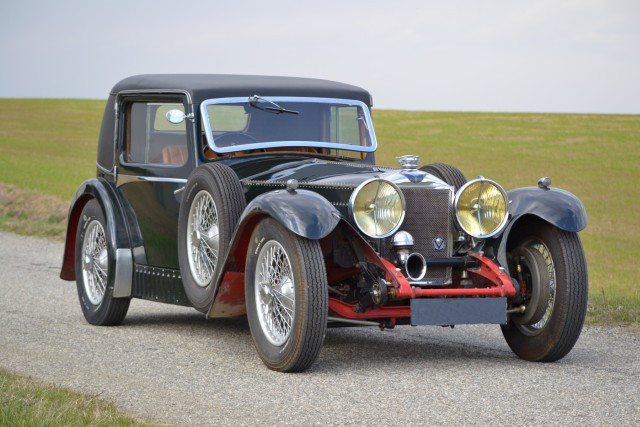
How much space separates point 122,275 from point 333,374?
2615 mm

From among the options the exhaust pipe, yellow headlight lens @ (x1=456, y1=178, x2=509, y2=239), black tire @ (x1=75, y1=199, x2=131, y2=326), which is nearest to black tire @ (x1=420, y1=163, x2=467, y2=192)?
yellow headlight lens @ (x1=456, y1=178, x2=509, y2=239)

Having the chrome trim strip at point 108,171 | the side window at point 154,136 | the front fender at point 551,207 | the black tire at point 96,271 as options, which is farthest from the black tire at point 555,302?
the chrome trim strip at point 108,171

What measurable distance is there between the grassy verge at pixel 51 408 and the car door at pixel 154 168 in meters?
2.54

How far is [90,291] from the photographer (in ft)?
29.6

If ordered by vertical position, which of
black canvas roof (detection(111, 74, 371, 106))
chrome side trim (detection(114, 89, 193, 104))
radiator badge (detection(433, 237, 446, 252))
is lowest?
radiator badge (detection(433, 237, 446, 252))

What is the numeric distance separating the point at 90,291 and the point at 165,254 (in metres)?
1.12

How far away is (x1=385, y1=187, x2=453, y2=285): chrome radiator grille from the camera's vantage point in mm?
6996

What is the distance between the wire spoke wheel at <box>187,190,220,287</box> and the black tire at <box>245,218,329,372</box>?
725mm

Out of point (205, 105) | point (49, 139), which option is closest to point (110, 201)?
point (205, 105)

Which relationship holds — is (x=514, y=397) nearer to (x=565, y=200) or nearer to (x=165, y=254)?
(x=565, y=200)

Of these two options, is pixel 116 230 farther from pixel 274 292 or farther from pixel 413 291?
pixel 413 291

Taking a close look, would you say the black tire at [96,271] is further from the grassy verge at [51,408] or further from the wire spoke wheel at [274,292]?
the grassy verge at [51,408]

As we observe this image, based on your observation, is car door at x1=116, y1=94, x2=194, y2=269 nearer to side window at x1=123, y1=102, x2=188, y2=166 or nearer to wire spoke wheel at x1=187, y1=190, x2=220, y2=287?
side window at x1=123, y1=102, x2=188, y2=166

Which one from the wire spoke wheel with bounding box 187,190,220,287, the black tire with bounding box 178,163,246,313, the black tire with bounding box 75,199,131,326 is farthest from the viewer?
the black tire with bounding box 75,199,131,326
